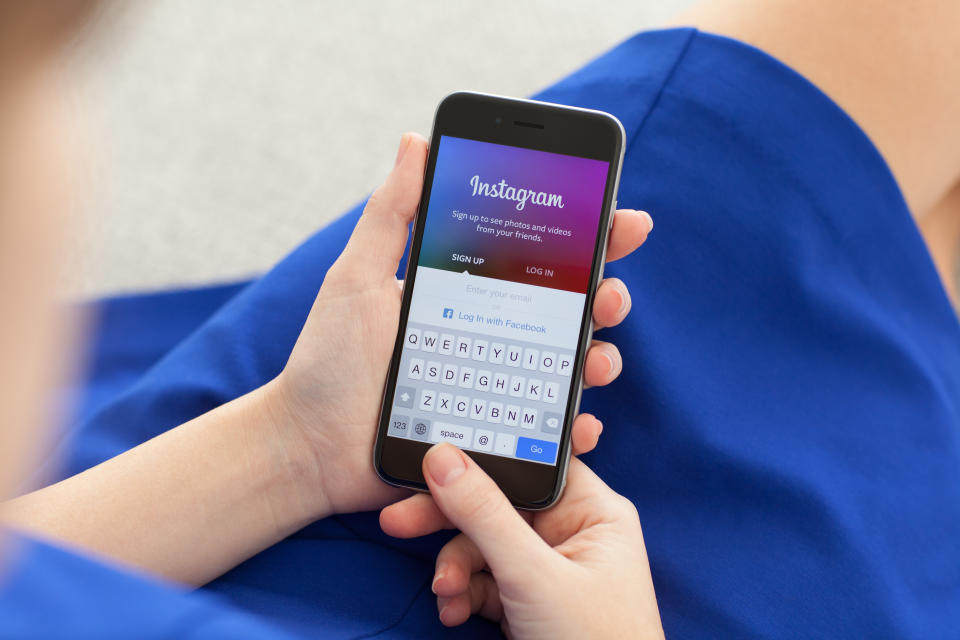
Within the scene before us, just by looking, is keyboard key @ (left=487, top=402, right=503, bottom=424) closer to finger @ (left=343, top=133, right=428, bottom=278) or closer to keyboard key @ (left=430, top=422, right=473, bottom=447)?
keyboard key @ (left=430, top=422, right=473, bottom=447)

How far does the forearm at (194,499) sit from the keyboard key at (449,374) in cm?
12

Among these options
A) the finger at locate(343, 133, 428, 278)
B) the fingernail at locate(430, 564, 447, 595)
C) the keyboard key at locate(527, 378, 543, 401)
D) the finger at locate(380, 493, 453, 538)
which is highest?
the finger at locate(343, 133, 428, 278)

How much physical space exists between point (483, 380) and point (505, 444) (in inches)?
2.0

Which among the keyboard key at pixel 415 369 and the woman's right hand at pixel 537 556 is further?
the keyboard key at pixel 415 369

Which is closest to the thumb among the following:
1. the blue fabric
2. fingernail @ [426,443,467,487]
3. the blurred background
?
fingernail @ [426,443,467,487]

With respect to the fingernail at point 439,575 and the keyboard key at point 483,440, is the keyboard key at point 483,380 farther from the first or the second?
the fingernail at point 439,575

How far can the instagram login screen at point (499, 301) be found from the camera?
1.91 ft

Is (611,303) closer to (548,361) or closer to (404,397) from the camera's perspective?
(548,361)

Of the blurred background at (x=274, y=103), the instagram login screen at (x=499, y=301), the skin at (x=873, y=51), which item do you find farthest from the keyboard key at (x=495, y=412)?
the blurred background at (x=274, y=103)

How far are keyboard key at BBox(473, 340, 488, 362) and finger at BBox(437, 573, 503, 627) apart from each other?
17cm

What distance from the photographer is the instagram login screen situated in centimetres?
58

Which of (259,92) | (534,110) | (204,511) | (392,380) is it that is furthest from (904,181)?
(259,92)

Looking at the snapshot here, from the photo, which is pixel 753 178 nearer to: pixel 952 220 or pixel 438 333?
pixel 438 333

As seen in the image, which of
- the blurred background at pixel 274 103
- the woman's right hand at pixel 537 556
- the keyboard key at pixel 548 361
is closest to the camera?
the woman's right hand at pixel 537 556
